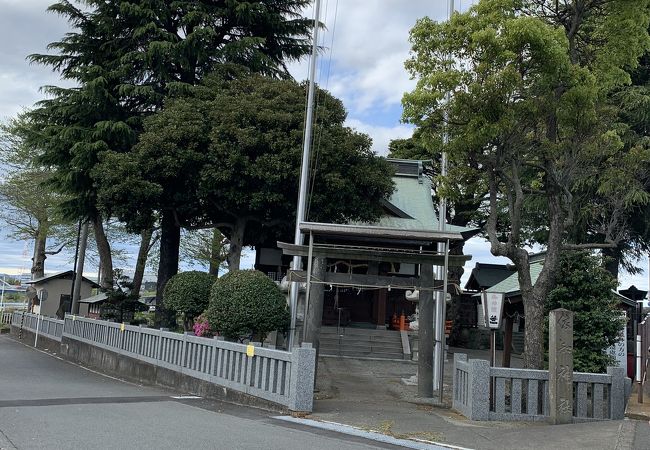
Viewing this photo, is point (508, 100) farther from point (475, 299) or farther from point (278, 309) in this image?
point (475, 299)

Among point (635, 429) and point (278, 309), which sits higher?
point (278, 309)

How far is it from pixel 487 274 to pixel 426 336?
74.0ft

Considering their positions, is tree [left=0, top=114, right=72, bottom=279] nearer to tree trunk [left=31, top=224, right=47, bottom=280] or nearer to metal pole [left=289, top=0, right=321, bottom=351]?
tree trunk [left=31, top=224, right=47, bottom=280]

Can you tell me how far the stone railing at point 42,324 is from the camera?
2642 centimetres

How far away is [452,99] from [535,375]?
5.55m

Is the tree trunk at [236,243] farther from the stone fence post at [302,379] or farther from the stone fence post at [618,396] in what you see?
the stone fence post at [618,396]

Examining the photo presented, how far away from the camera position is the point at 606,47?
11.7 m

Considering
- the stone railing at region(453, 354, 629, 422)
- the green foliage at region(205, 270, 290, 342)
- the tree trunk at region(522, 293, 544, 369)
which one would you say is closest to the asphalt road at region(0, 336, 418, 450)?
the green foliage at region(205, 270, 290, 342)

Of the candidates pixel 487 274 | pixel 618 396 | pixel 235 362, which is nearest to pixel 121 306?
pixel 235 362

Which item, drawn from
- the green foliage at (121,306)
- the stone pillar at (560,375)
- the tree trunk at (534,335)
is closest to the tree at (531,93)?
the tree trunk at (534,335)

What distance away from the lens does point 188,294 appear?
53.9 ft

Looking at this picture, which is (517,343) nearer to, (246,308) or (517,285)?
(517,285)

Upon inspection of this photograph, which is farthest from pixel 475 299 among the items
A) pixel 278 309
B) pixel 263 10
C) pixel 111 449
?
pixel 111 449

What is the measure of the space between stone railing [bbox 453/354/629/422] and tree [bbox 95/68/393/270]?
1031 cm
